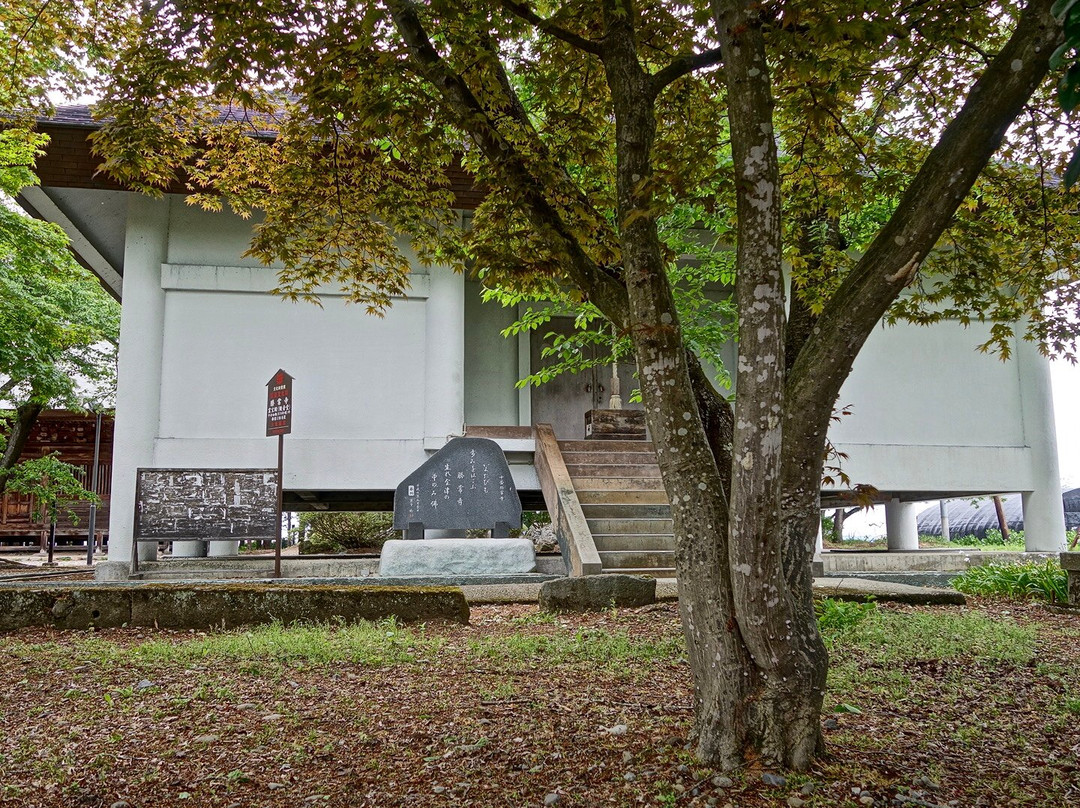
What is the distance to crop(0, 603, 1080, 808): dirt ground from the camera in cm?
326

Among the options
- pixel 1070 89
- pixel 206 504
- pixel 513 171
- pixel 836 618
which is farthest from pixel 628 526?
pixel 1070 89

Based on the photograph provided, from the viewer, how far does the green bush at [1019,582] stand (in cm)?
831

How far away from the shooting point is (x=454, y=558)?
31.4ft

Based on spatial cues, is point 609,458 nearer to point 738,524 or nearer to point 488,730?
point 488,730

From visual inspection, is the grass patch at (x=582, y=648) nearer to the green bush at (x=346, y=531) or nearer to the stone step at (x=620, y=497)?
the stone step at (x=620, y=497)

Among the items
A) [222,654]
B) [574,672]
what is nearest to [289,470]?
[222,654]

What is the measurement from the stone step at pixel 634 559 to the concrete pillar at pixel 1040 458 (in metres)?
7.35

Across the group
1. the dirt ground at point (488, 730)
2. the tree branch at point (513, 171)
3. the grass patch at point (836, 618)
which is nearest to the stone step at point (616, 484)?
the grass patch at point (836, 618)

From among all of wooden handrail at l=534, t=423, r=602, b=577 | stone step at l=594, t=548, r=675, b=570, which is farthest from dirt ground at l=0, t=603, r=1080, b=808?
stone step at l=594, t=548, r=675, b=570

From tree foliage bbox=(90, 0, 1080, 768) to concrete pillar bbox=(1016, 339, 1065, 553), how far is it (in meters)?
8.08

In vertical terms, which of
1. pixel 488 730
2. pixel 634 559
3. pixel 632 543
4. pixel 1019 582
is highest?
pixel 632 543

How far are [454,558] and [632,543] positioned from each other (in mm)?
2217

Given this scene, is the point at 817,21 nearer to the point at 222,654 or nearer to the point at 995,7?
the point at 995,7

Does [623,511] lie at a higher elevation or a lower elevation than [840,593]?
higher
